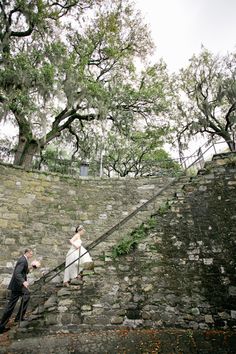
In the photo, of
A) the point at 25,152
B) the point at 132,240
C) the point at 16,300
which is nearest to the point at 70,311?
the point at 16,300

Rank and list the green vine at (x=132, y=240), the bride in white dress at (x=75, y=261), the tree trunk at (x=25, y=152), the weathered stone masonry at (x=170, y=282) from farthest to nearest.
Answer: the tree trunk at (x=25, y=152) → the green vine at (x=132, y=240) → the bride in white dress at (x=75, y=261) → the weathered stone masonry at (x=170, y=282)

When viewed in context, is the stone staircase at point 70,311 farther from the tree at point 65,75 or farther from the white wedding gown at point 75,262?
the tree at point 65,75

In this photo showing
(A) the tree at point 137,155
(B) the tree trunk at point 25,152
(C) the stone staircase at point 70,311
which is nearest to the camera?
(C) the stone staircase at point 70,311

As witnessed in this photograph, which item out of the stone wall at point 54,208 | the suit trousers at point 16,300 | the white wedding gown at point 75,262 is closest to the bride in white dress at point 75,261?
the white wedding gown at point 75,262

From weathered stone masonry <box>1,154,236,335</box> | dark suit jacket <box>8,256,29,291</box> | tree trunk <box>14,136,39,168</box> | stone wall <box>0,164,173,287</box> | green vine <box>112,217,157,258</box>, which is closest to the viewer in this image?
weathered stone masonry <box>1,154,236,335</box>

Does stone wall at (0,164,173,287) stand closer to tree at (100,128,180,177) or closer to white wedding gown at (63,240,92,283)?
white wedding gown at (63,240,92,283)

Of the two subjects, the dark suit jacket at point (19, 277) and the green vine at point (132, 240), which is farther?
the green vine at point (132, 240)

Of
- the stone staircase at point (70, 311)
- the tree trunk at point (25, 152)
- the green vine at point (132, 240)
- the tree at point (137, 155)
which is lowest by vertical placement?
the stone staircase at point (70, 311)

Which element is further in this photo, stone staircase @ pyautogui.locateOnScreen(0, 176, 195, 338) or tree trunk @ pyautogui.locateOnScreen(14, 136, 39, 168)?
tree trunk @ pyautogui.locateOnScreen(14, 136, 39, 168)

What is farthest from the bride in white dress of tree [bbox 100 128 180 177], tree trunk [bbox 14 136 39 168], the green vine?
tree [bbox 100 128 180 177]

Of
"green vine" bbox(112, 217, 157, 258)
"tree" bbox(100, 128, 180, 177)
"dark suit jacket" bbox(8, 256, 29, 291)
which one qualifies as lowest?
"dark suit jacket" bbox(8, 256, 29, 291)

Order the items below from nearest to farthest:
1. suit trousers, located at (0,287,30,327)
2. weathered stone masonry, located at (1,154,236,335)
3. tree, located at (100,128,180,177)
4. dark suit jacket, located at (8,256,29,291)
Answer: weathered stone masonry, located at (1,154,236,335)
suit trousers, located at (0,287,30,327)
dark suit jacket, located at (8,256,29,291)
tree, located at (100,128,180,177)

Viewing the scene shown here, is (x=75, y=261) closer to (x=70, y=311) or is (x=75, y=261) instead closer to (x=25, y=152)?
(x=70, y=311)

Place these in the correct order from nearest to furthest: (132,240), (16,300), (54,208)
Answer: (16,300), (132,240), (54,208)
